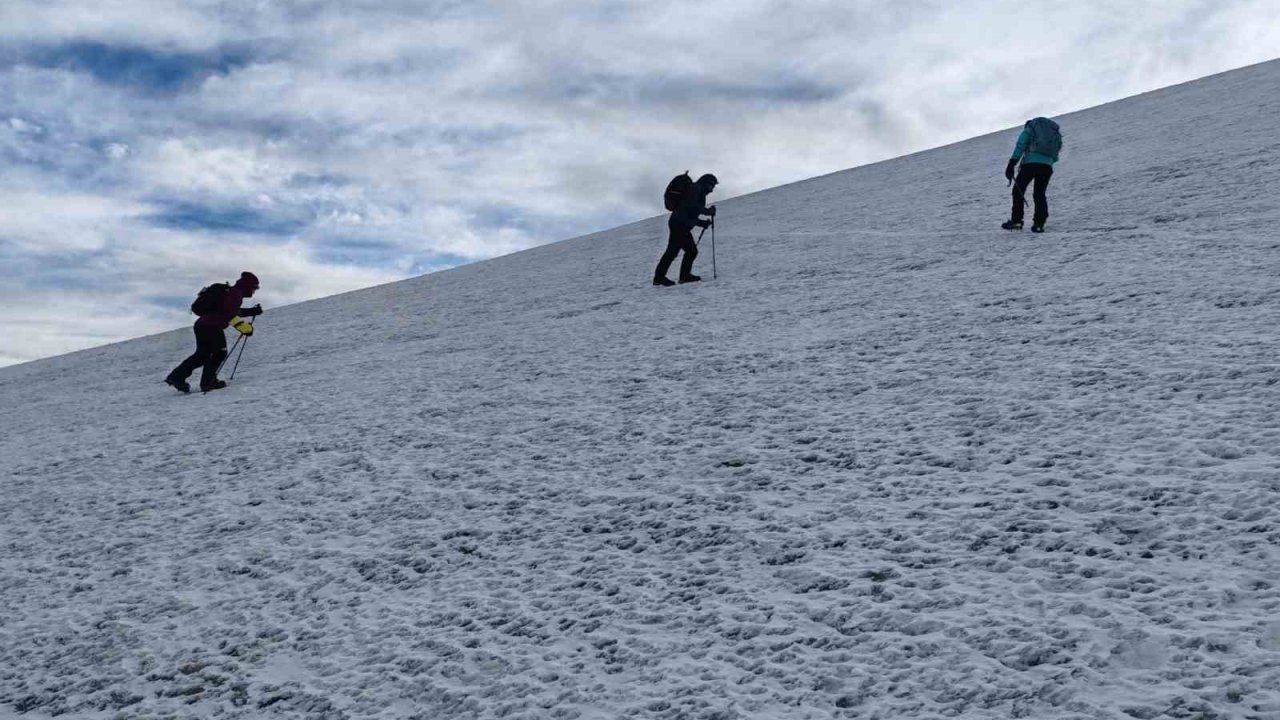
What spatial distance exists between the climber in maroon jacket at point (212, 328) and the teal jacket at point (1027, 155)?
8.70 metres

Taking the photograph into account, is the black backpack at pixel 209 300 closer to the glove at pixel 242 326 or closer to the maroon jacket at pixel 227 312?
the maroon jacket at pixel 227 312

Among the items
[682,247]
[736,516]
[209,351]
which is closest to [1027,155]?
[682,247]

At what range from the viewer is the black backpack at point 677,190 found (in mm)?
10992

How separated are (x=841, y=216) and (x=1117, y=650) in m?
12.4

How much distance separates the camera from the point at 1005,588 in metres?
3.13

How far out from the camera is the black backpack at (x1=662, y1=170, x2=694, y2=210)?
10992 millimetres

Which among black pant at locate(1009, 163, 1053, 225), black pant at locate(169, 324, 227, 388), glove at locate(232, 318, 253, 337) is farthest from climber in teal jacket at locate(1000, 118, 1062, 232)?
black pant at locate(169, 324, 227, 388)

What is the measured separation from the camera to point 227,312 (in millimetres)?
9883

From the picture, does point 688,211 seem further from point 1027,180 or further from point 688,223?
point 1027,180

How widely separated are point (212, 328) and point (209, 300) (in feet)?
1.00

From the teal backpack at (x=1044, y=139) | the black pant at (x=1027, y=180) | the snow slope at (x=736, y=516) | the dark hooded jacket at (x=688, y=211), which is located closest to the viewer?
the snow slope at (x=736, y=516)

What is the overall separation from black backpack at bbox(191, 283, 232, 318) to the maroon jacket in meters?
0.04

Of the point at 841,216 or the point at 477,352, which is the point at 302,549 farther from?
the point at 841,216

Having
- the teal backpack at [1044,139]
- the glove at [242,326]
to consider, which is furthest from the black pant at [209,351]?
the teal backpack at [1044,139]
